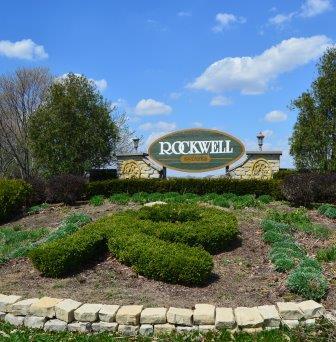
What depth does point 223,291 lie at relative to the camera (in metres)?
6.11

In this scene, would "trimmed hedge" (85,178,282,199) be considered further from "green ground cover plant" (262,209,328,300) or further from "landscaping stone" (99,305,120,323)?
"landscaping stone" (99,305,120,323)

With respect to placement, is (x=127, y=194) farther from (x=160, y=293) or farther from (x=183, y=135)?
(x=160, y=293)

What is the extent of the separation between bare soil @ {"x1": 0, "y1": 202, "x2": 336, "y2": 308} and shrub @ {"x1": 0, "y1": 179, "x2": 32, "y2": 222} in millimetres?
5476

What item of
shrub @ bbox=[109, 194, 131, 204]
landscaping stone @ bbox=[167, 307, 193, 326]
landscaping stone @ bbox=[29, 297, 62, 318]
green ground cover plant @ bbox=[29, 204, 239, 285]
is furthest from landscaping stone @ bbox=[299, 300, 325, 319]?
shrub @ bbox=[109, 194, 131, 204]

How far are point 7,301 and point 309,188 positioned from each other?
28.6ft

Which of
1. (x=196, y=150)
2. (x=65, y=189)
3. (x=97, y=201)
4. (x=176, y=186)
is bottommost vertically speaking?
(x=97, y=201)

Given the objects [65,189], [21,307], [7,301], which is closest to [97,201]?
[65,189]

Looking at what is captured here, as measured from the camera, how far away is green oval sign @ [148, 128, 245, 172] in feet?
59.9

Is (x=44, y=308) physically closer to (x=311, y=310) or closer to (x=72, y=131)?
(x=311, y=310)

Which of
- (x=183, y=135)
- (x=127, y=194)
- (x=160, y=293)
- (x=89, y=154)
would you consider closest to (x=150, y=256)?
(x=160, y=293)

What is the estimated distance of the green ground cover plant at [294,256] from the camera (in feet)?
19.1

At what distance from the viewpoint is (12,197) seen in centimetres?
1309

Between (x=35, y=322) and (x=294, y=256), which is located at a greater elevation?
(x=294, y=256)

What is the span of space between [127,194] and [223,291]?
8.88 m
